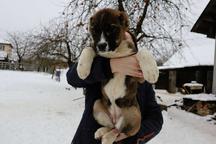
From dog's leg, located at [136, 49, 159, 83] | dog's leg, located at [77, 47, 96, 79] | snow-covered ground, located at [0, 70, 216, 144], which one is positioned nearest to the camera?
dog's leg, located at [136, 49, 159, 83]

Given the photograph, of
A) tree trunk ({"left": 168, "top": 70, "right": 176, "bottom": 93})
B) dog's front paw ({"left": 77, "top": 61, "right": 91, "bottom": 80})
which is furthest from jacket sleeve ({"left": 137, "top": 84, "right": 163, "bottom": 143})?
tree trunk ({"left": 168, "top": 70, "right": 176, "bottom": 93})

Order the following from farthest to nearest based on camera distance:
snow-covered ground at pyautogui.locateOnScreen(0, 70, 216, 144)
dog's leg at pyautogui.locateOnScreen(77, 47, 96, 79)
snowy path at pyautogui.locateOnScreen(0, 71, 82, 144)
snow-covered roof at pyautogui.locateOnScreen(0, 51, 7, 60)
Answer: snow-covered roof at pyautogui.locateOnScreen(0, 51, 7, 60) → snow-covered ground at pyautogui.locateOnScreen(0, 70, 216, 144) → snowy path at pyautogui.locateOnScreen(0, 71, 82, 144) → dog's leg at pyautogui.locateOnScreen(77, 47, 96, 79)

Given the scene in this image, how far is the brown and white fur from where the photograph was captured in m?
2.15

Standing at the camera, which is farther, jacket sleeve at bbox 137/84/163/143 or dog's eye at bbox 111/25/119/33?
jacket sleeve at bbox 137/84/163/143

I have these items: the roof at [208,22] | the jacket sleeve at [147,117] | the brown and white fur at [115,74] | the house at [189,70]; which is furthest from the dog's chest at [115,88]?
the house at [189,70]

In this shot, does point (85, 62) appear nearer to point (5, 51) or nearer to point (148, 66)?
point (148, 66)

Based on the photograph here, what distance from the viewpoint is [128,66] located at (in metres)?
2.23

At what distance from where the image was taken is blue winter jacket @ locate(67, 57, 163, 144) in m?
2.28

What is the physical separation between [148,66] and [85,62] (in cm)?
39

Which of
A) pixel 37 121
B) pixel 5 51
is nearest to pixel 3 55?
pixel 5 51

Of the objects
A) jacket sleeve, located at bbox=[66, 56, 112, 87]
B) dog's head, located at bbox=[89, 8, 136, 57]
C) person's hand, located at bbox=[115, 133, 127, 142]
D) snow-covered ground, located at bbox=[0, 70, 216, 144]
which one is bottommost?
snow-covered ground, located at bbox=[0, 70, 216, 144]

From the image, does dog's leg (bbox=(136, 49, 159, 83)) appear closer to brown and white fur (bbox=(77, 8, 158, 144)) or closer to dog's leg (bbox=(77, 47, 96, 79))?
brown and white fur (bbox=(77, 8, 158, 144))

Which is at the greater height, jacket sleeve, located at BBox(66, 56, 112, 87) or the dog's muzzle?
the dog's muzzle

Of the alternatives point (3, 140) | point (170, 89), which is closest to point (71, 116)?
point (3, 140)
